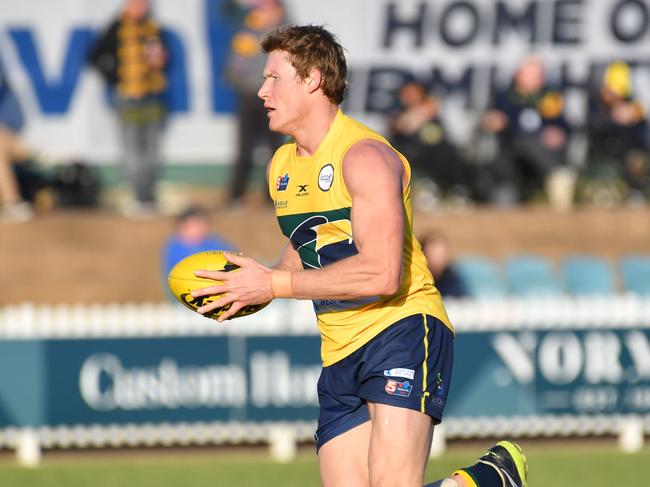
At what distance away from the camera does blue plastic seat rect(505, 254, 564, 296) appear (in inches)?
541

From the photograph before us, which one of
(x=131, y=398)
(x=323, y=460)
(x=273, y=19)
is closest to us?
(x=323, y=460)

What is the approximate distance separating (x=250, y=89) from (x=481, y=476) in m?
10.4

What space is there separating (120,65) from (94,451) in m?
5.98

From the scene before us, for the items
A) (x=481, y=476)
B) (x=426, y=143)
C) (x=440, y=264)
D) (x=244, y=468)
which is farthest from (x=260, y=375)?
(x=426, y=143)

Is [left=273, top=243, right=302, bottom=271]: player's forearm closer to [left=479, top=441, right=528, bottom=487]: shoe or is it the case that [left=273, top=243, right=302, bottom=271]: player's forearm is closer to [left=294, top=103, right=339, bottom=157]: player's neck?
[left=294, top=103, right=339, bottom=157]: player's neck

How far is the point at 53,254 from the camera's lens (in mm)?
15500

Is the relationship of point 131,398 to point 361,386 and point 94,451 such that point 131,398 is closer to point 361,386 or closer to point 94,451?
point 94,451

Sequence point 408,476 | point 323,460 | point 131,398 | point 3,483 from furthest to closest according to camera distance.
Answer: point 131,398, point 3,483, point 323,460, point 408,476

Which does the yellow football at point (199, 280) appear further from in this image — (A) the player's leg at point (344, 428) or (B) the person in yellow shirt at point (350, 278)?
(A) the player's leg at point (344, 428)

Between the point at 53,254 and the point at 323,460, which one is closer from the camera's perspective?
the point at 323,460

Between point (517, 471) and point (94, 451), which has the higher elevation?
point (517, 471)

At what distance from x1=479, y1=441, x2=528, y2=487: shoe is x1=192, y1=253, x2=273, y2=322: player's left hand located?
1.43 metres

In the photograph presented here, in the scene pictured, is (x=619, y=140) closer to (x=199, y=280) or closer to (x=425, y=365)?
(x=425, y=365)

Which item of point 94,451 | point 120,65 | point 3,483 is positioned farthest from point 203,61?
point 3,483
